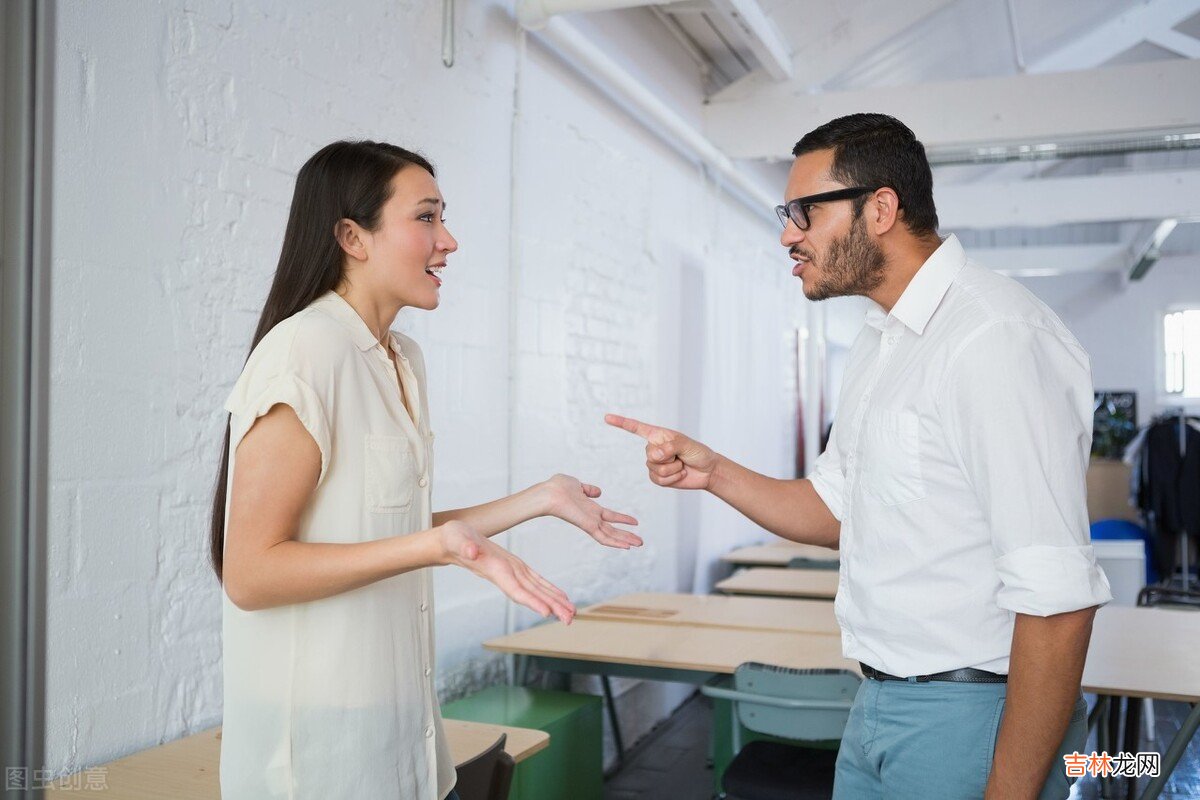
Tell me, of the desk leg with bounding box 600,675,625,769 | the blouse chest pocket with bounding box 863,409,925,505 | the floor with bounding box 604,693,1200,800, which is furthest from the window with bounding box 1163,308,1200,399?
the blouse chest pocket with bounding box 863,409,925,505

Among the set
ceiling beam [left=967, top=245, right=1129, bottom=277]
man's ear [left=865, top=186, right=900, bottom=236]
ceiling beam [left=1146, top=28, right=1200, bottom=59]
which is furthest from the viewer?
ceiling beam [left=967, top=245, right=1129, bottom=277]

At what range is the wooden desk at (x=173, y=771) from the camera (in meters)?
2.05

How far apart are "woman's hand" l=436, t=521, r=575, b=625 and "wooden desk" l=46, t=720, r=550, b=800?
3.19 feet

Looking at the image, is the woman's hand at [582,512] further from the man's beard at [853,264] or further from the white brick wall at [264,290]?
the white brick wall at [264,290]

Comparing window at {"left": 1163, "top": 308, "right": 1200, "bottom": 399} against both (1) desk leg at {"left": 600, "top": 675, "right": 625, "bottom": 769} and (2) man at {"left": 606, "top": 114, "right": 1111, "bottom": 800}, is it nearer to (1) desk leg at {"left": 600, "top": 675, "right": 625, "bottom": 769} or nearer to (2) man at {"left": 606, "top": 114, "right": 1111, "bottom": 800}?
(1) desk leg at {"left": 600, "top": 675, "right": 625, "bottom": 769}

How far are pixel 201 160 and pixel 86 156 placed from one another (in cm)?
35

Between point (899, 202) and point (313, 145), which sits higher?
point (313, 145)

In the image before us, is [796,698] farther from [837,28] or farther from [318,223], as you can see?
[837,28]

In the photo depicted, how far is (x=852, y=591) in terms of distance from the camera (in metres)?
1.79

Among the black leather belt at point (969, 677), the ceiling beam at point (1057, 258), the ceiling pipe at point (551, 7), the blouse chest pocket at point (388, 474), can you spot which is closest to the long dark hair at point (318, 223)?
the blouse chest pocket at point (388, 474)

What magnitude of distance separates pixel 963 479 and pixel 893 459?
0.12 meters

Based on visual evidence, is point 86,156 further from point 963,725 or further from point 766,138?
point 766,138

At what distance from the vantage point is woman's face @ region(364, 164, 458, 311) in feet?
5.57

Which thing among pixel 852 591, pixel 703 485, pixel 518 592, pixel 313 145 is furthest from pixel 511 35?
pixel 518 592
